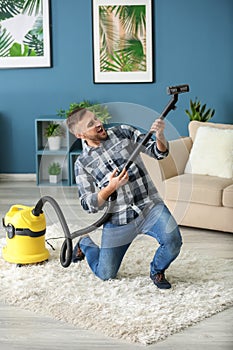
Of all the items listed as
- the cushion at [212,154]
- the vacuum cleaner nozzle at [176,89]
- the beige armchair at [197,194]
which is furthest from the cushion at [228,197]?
the vacuum cleaner nozzle at [176,89]

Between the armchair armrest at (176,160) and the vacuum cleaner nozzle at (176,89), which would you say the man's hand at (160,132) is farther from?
the armchair armrest at (176,160)

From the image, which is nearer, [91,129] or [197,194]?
[91,129]

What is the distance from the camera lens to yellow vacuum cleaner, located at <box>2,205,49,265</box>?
4.16 meters

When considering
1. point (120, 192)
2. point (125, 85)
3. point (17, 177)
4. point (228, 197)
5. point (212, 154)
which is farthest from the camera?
point (17, 177)

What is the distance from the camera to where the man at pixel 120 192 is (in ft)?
12.1

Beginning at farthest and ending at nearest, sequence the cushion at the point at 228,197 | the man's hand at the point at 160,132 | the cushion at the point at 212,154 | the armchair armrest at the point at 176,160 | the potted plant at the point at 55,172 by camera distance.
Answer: the potted plant at the point at 55,172 < the armchair armrest at the point at 176,160 < the cushion at the point at 212,154 < the cushion at the point at 228,197 < the man's hand at the point at 160,132

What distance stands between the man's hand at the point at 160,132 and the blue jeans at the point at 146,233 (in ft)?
1.17

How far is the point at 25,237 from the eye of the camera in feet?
13.6

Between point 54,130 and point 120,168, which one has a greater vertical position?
point 120,168

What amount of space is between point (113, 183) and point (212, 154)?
1.66 meters

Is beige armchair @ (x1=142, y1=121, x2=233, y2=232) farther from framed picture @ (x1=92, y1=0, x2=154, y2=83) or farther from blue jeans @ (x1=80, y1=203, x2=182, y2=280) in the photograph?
framed picture @ (x1=92, y1=0, x2=154, y2=83)

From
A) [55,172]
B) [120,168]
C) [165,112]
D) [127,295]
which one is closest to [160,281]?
[127,295]

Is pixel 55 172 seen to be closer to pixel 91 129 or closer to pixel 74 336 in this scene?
pixel 91 129

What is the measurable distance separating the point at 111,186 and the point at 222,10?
11.0ft
